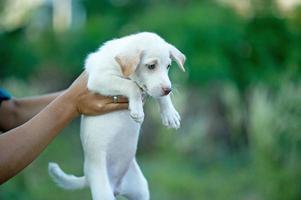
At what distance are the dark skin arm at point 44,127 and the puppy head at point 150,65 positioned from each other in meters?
0.15

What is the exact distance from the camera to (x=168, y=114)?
2.28 m

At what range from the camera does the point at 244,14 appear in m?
7.38

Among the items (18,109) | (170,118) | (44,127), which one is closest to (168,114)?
(170,118)

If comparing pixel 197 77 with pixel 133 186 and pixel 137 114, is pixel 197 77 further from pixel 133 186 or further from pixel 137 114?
pixel 137 114

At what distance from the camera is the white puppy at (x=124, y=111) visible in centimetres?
215

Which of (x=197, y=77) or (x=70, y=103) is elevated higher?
(x=70, y=103)

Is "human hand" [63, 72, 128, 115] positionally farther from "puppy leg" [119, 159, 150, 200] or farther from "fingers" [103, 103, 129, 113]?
"puppy leg" [119, 159, 150, 200]

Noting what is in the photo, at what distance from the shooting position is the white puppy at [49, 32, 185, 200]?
7.07ft

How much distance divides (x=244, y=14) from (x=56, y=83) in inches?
99.4

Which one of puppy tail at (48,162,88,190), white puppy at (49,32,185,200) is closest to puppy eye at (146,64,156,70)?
white puppy at (49,32,185,200)

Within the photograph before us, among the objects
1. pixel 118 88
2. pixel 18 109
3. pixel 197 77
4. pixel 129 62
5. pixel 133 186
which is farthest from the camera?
pixel 197 77

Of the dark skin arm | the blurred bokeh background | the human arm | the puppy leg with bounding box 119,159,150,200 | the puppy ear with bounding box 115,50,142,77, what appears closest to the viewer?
the puppy ear with bounding box 115,50,142,77

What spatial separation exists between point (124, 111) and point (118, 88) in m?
0.11

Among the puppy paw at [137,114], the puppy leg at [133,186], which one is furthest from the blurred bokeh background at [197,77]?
the puppy paw at [137,114]
